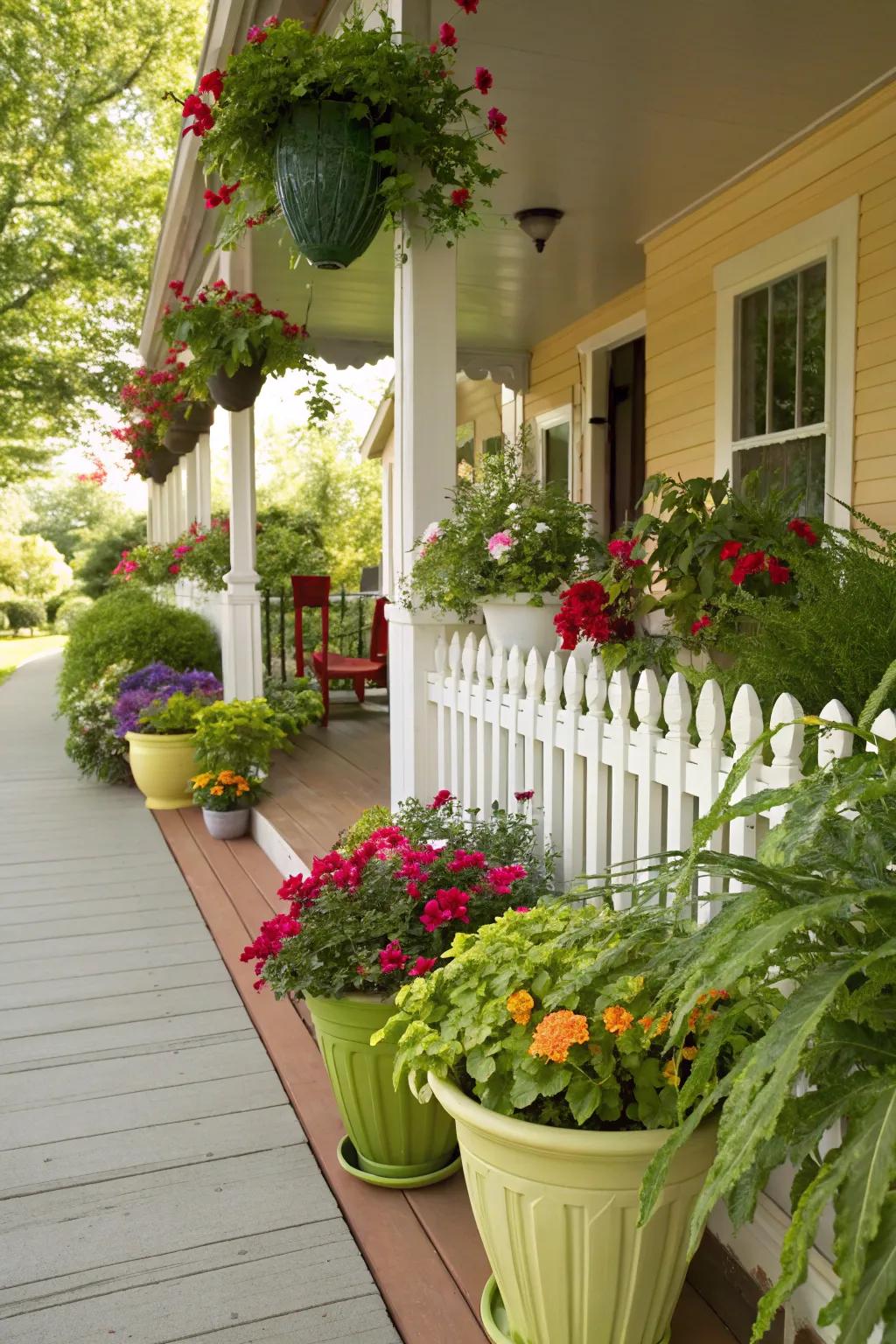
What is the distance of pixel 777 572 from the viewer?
253 centimetres

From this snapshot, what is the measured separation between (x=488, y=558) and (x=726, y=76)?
6.33 feet

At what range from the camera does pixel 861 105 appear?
375 centimetres

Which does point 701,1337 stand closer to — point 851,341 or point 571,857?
point 571,857

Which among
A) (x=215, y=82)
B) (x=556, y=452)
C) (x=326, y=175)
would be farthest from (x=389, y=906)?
(x=556, y=452)

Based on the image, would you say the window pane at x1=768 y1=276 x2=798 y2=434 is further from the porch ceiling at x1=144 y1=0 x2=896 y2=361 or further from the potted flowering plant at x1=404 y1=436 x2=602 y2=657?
the potted flowering plant at x1=404 y1=436 x2=602 y2=657

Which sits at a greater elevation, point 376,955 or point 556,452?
point 556,452

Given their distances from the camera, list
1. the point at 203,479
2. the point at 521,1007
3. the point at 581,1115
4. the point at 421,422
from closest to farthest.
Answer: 1. the point at 581,1115
2. the point at 521,1007
3. the point at 421,422
4. the point at 203,479

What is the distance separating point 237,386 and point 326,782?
201cm

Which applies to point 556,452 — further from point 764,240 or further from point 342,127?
point 342,127

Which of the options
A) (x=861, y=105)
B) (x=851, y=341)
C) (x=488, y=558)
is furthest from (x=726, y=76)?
(x=488, y=558)

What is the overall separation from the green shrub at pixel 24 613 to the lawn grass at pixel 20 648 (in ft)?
0.93

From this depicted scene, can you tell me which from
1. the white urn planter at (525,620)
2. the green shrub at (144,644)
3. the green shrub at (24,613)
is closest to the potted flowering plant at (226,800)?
the green shrub at (144,644)

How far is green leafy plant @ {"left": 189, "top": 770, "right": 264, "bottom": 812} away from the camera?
16.0 feet

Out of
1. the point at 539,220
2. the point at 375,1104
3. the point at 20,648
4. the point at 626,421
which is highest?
the point at 539,220
